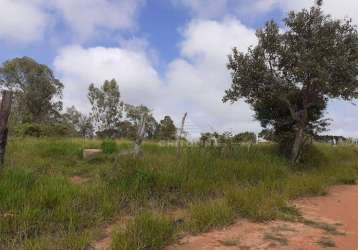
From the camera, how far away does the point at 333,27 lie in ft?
45.0

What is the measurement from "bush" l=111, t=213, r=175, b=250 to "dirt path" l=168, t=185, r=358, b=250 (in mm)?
197

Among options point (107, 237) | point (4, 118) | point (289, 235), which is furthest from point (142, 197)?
point (4, 118)

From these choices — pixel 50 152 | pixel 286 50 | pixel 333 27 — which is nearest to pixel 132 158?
pixel 50 152

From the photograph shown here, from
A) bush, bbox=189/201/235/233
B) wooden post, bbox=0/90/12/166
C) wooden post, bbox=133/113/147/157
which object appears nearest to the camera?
bush, bbox=189/201/235/233

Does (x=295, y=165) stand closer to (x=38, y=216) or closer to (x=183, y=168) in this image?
(x=183, y=168)

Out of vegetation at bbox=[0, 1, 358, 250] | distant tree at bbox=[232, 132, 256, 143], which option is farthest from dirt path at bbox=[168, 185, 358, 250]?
distant tree at bbox=[232, 132, 256, 143]

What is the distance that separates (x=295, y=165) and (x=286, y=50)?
449 centimetres

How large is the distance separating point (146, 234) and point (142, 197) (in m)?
2.04

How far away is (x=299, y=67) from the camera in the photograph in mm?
13531

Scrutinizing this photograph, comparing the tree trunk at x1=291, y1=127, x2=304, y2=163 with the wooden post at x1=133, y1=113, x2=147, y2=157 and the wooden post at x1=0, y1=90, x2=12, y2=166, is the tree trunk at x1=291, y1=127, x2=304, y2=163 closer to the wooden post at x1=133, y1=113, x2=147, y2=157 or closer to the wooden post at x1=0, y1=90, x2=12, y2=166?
the wooden post at x1=133, y1=113, x2=147, y2=157

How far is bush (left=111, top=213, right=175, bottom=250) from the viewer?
14.9ft

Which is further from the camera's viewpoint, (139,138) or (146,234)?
(139,138)

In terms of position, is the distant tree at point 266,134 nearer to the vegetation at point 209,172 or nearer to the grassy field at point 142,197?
the vegetation at point 209,172

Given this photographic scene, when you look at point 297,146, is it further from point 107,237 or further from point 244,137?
point 107,237
